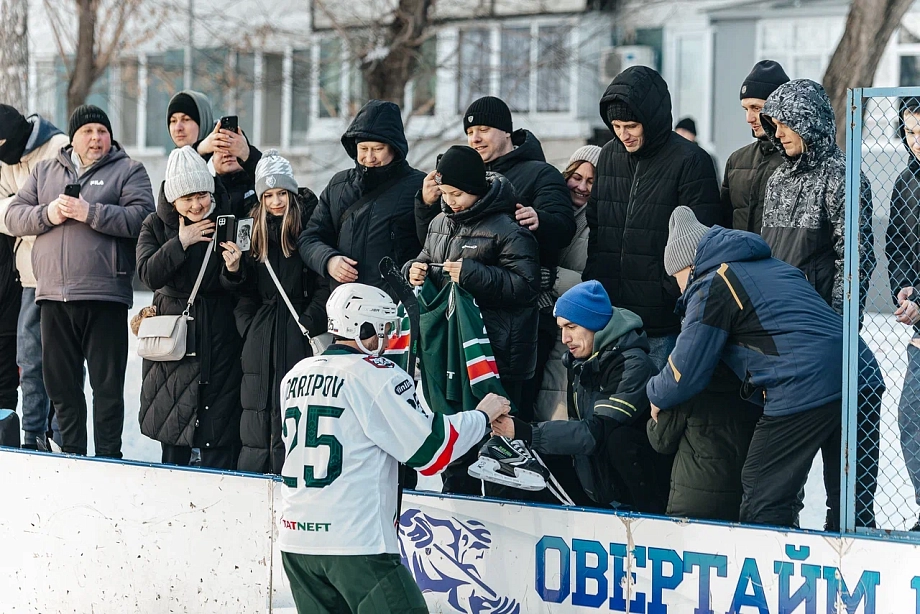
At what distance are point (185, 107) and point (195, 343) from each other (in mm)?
1545

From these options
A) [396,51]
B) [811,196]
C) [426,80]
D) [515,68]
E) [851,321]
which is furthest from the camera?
[426,80]

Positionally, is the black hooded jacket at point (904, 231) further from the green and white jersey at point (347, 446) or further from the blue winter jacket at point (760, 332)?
the green and white jersey at point (347, 446)

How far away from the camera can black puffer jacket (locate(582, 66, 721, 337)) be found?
17.5 ft

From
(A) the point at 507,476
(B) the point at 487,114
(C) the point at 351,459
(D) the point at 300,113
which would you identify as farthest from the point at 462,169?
(D) the point at 300,113

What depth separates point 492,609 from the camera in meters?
4.90

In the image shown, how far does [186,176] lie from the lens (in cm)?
612

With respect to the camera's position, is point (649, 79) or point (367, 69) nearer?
point (649, 79)

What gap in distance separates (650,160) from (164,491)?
8.52ft

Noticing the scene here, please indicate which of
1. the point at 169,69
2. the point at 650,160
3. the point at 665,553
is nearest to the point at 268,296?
the point at 650,160

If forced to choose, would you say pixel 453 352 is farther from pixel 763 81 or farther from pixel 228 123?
pixel 228 123

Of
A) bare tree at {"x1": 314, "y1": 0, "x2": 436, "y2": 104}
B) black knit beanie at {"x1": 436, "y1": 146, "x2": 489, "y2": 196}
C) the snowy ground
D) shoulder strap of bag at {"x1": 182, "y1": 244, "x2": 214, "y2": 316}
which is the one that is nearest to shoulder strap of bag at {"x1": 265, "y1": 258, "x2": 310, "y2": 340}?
shoulder strap of bag at {"x1": 182, "y1": 244, "x2": 214, "y2": 316}

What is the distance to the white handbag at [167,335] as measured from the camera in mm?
6121

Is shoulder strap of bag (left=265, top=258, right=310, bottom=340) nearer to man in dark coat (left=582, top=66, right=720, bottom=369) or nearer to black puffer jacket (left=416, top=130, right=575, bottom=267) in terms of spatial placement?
black puffer jacket (left=416, top=130, right=575, bottom=267)

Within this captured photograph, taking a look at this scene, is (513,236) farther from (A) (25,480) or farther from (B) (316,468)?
(A) (25,480)
